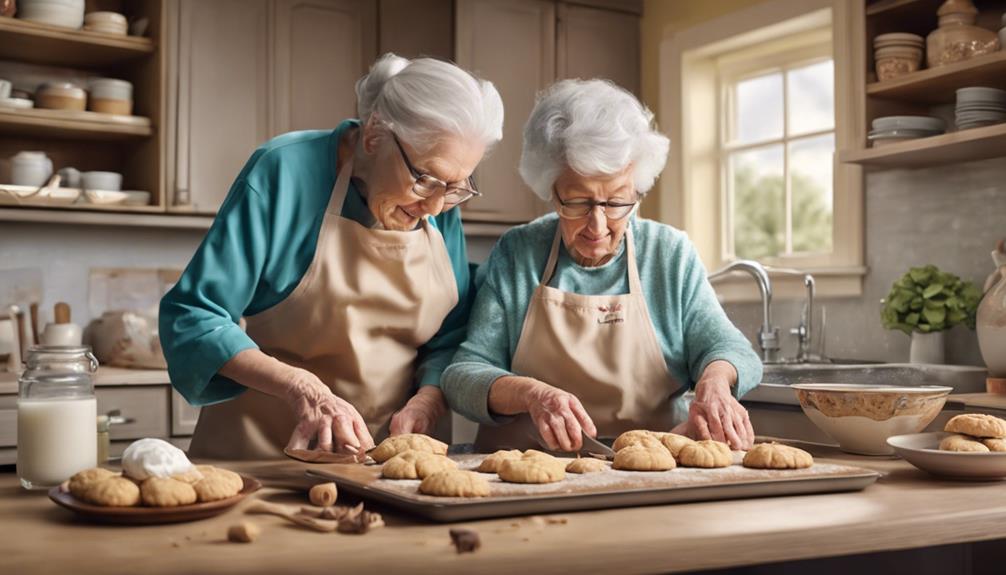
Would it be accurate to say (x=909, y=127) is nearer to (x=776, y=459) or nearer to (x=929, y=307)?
(x=929, y=307)

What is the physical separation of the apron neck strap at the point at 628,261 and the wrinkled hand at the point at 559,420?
1.14 feet

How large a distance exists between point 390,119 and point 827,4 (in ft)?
7.29

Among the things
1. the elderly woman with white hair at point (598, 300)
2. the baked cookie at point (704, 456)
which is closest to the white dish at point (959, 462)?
the baked cookie at point (704, 456)

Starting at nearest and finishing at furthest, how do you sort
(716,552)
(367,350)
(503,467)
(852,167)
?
1. (716,552)
2. (503,467)
3. (367,350)
4. (852,167)

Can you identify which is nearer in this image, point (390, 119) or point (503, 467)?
point (503, 467)

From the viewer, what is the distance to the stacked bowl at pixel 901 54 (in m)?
2.98

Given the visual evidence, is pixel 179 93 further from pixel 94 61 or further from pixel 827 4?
pixel 827 4

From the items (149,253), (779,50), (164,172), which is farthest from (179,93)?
(779,50)

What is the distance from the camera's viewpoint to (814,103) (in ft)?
12.4

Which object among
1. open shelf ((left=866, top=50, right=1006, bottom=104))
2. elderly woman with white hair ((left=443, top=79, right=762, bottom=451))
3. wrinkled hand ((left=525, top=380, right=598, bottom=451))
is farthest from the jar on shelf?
wrinkled hand ((left=525, top=380, right=598, bottom=451))

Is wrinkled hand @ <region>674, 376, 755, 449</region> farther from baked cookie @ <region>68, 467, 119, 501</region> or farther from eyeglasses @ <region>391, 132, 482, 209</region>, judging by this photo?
baked cookie @ <region>68, 467, 119, 501</region>

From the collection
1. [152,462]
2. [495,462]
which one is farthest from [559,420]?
[152,462]

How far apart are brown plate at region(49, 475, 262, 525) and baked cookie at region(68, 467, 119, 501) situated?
0.01m

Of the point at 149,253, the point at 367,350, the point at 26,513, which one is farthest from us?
the point at 149,253
